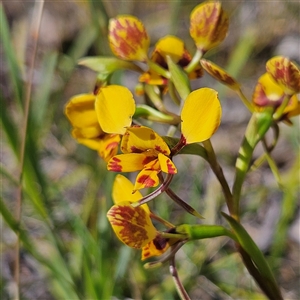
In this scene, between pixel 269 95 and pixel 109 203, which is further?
pixel 109 203

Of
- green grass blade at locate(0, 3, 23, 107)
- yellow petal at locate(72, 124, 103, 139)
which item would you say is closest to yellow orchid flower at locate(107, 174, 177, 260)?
yellow petal at locate(72, 124, 103, 139)

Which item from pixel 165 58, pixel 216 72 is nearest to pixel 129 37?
pixel 165 58

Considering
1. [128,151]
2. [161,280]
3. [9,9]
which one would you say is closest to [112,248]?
[161,280]

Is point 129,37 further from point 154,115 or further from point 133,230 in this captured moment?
point 133,230

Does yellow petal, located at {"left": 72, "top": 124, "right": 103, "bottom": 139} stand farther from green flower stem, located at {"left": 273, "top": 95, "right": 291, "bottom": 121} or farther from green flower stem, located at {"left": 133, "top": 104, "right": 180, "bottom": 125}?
green flower stem, located at {"left": 273, "top": 95, "right": 291, "bottom": 121}

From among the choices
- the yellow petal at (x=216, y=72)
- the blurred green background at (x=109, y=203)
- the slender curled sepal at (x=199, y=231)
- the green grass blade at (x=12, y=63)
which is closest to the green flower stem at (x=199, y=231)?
the slender curled sepal at (x=199, y=231)

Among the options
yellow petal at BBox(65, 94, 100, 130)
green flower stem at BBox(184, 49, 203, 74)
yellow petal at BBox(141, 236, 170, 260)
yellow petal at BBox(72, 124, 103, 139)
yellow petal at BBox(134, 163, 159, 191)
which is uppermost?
green flower stem at BBox(184, 49, 203, 74)

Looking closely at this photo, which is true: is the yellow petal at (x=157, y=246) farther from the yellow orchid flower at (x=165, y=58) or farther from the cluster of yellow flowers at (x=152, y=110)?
the yellow orchid flower at (x=165, y=58)
